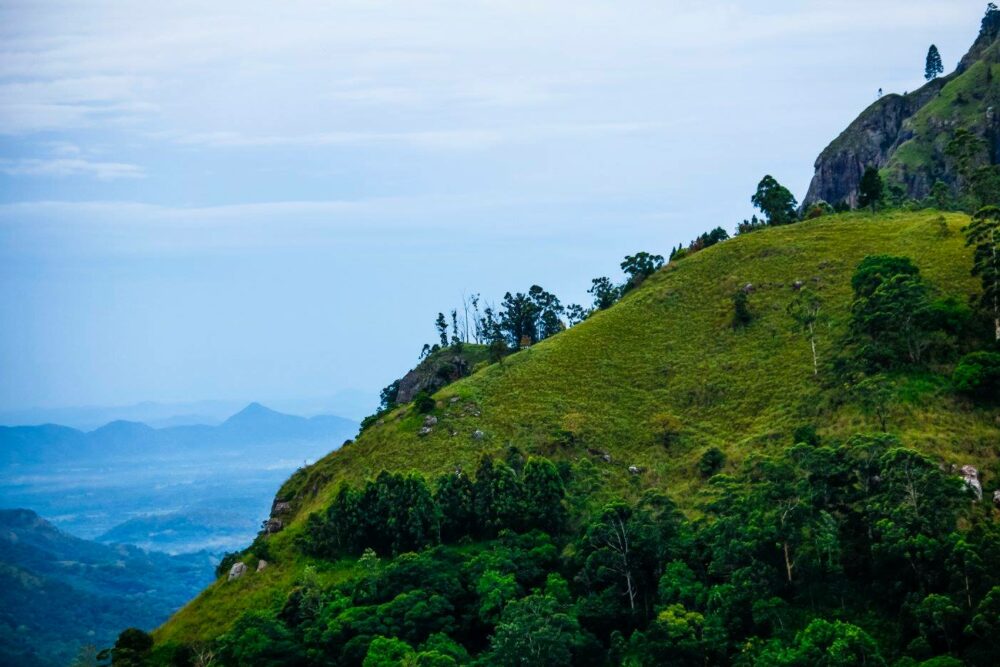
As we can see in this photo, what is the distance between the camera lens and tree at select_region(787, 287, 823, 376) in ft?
342

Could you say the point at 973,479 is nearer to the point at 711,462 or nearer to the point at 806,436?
the point at 806,436

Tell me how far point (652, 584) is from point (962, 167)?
86.8 meters

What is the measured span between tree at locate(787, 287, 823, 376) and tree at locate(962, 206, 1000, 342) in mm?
16667

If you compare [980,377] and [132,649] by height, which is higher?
[980,377]

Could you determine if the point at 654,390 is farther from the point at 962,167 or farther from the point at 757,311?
the point at 962,167

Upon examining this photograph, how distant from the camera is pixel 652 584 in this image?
80125 millimetres

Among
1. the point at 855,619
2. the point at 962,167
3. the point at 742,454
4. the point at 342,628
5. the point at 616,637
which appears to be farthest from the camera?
the point at 962,167

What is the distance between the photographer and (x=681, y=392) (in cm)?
10900

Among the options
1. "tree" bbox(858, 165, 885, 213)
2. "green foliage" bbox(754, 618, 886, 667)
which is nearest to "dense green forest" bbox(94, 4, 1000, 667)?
"green foliage" bbox(754, 618, 886, 667)

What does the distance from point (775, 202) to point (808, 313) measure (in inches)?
1767

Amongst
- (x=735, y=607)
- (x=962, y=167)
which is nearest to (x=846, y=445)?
(x=735, y=607)

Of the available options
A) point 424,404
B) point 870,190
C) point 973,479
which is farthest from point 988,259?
point 424,404

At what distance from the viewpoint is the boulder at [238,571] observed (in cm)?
9874

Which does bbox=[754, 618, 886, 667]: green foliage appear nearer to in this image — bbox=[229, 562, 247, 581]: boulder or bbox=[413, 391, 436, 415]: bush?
bbox=[229, 562, 247, 581]: boulder
